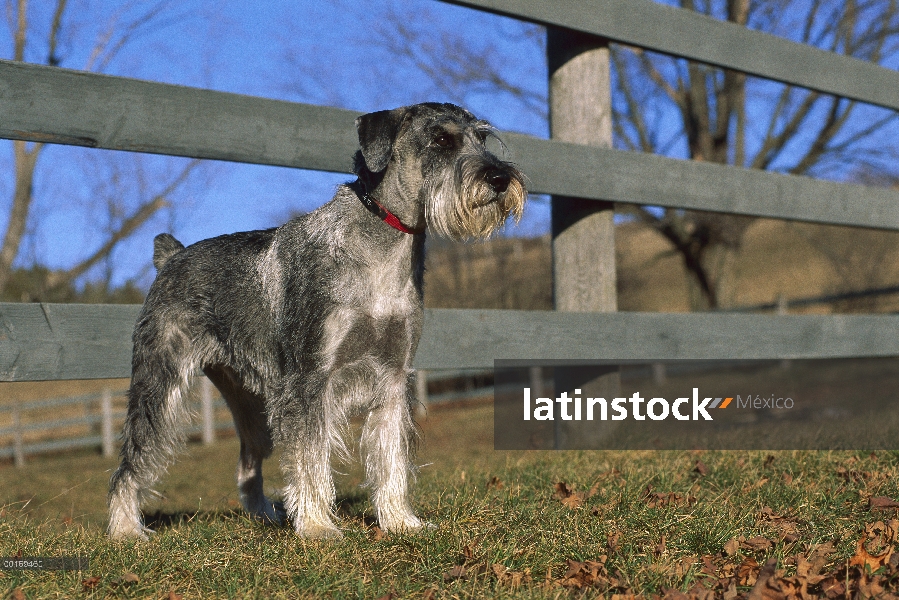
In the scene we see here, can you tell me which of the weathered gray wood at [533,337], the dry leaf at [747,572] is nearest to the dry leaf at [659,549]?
the dry leaf at [747,572]

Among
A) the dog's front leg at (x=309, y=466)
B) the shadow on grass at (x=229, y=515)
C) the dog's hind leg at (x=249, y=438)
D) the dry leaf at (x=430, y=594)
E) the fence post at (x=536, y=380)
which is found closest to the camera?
the dry leaf at (x=430, y=594)

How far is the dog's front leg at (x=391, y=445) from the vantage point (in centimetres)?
389

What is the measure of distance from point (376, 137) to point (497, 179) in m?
0.59

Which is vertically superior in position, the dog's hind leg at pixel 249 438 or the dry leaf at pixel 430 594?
the dog's hind leg at pixel 249 438

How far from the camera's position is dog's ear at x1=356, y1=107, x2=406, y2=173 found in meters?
3.82

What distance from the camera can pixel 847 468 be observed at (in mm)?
4602

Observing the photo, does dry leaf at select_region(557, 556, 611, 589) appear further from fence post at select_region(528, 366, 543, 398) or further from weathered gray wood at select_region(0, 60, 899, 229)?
fence post at select_region(528, 366, 543, 398)

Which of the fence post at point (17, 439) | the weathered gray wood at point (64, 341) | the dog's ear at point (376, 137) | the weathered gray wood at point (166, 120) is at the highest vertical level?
the weathered gray wood at point (166, 120)

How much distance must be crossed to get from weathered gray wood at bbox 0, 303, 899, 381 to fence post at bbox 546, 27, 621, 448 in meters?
0.31

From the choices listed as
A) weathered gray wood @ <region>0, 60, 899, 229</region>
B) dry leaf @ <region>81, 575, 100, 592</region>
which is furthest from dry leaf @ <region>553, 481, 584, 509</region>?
dry leaf @ <region>81, 575, 100, 592</region>

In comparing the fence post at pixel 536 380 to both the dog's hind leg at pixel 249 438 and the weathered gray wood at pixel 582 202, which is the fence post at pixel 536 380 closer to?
the weathered gray wood at pixel 582 202

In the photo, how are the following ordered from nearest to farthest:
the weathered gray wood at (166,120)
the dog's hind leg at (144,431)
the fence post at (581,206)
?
the weathered gray wood at (166,120) → the dog's hind leg at (144,431) → the fence post at (581,206)

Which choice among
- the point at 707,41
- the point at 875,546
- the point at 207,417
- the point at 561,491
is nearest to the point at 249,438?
the point at 561,491

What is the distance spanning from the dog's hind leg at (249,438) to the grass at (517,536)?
0.63 feet
